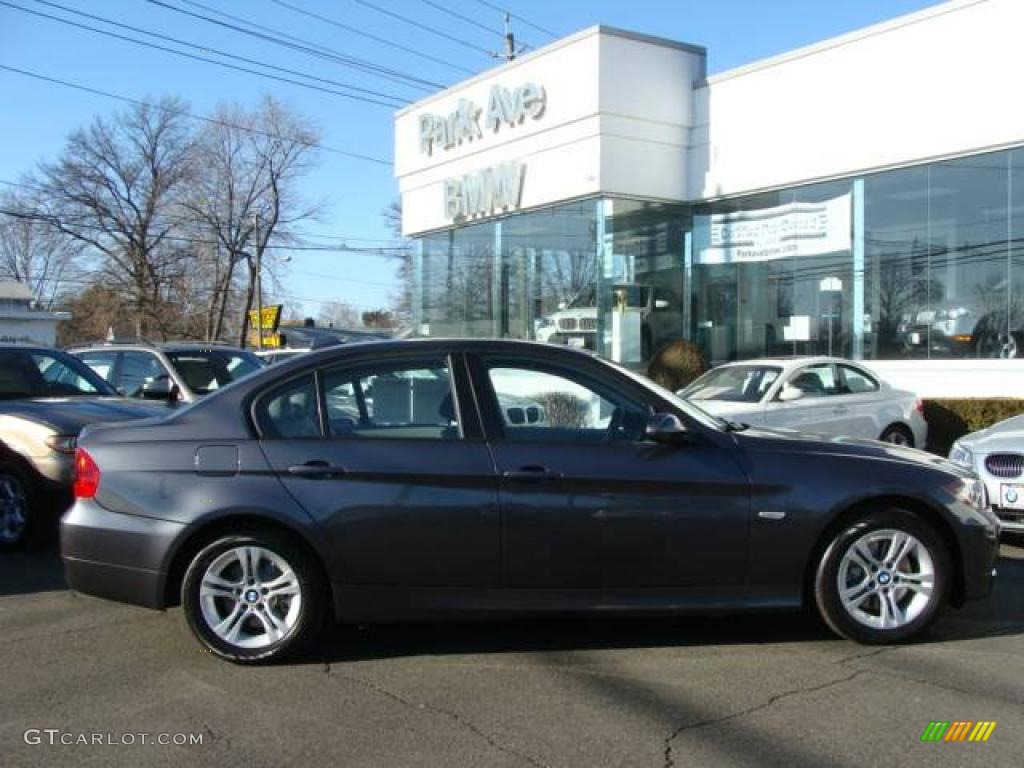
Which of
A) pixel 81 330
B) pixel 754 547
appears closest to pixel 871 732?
pixel 754 547

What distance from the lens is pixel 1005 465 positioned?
7.77 m

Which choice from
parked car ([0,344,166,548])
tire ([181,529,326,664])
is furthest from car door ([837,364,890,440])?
tire ([181,529,326,664])

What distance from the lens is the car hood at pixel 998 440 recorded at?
25.7 feet

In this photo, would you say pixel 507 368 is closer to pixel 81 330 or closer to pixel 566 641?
pixel 566 641

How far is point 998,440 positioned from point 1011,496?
0.58 metres

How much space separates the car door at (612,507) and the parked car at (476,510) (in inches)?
0.4

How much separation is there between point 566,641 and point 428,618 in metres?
0.87

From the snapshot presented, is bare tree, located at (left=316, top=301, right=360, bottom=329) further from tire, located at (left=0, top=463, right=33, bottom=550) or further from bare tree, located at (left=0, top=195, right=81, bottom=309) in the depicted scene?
tire, located at (left=0, top=463, right=33, bottom=550)

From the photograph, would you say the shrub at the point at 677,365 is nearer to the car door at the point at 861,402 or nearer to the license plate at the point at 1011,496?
the car door at the point at 861,402

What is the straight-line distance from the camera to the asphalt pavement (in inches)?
150

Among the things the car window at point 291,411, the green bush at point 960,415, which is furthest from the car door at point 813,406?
the car window at point 291,411

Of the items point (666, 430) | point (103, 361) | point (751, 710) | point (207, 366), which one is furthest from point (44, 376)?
point (751, 710)

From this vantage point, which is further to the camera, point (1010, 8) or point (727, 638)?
point (1010, 8)

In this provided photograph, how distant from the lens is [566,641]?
5258 mm
